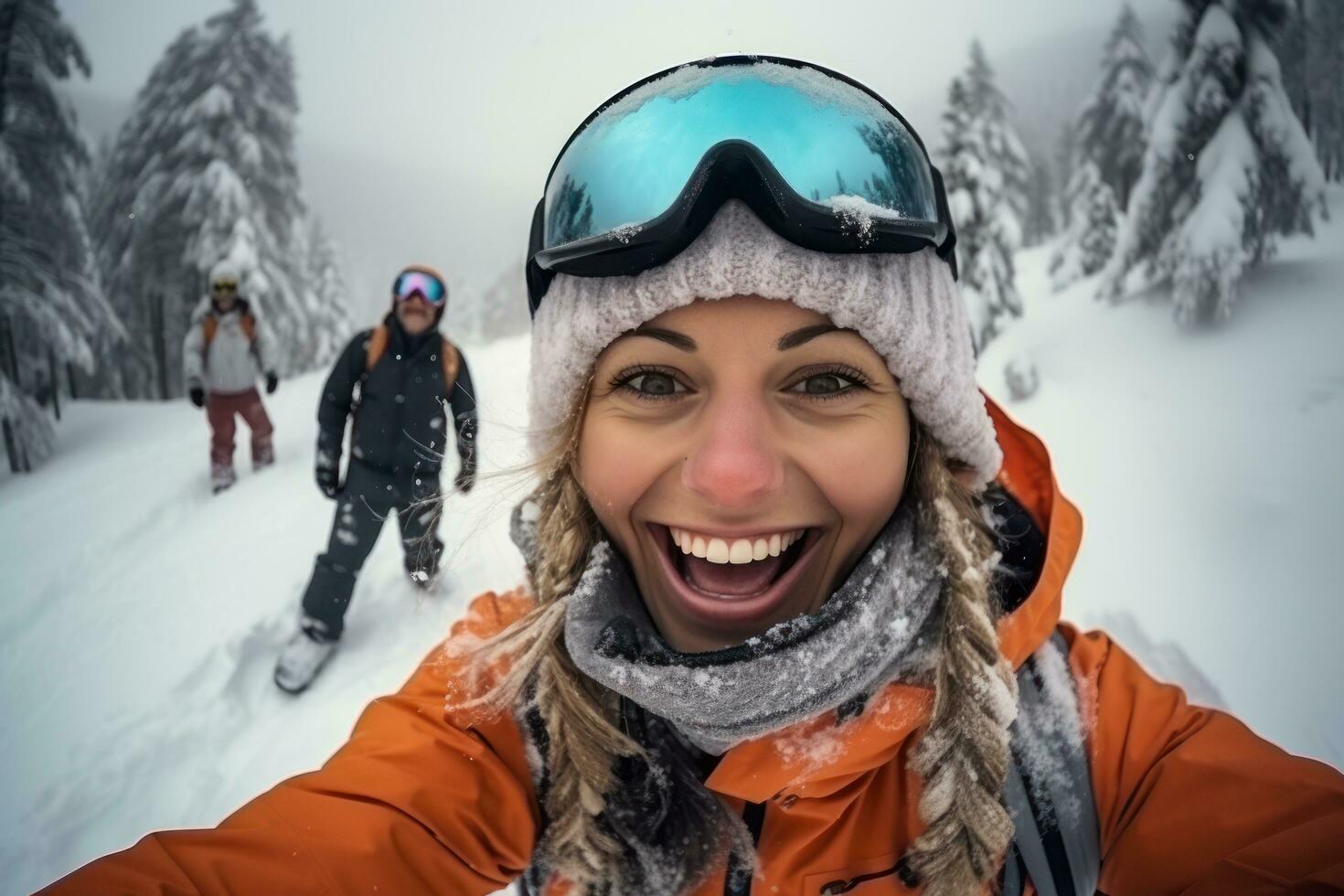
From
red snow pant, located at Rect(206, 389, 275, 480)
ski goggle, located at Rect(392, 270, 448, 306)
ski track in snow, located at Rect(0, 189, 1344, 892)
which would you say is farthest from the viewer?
red snow pant, located at Rect(206, 389, 275, 480)

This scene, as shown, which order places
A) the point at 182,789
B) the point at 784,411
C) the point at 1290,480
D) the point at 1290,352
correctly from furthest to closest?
the point at 1290,352, the point at 1290,480, the point at 182,789, the point at 784,411

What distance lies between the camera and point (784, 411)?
1357 mm

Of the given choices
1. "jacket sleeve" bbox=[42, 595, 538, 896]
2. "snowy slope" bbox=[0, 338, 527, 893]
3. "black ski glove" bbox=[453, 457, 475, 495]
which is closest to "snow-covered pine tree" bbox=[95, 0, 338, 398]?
"snowy slope" bbox=[0, 338, 527, 893]

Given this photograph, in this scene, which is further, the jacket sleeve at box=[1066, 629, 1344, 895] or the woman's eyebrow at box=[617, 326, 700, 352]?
the woman's eyebrow at box=[617, 326, 700, 352]

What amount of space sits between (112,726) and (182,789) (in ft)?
3.12

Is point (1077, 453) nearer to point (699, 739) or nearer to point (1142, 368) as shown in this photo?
point (1142, 368)

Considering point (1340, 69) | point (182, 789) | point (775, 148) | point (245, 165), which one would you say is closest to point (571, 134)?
point (775, 148)

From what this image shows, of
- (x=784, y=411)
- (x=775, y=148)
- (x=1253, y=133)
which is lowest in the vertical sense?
(x=784, y=411)

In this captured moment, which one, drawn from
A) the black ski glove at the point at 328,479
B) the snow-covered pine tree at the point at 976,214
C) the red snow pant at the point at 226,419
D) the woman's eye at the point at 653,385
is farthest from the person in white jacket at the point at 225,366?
the snow-covered pine tree at the point at 976,214

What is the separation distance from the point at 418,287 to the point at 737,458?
3.79m

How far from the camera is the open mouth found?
1437 mm

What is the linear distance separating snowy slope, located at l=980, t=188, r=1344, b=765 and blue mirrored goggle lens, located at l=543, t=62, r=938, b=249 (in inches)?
165

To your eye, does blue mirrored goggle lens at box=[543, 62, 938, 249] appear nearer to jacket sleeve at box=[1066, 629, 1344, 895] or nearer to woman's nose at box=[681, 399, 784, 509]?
woman's nose at box=[681, 399, 784, 509]

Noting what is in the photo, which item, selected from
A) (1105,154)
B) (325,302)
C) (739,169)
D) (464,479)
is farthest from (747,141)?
(325,302)
